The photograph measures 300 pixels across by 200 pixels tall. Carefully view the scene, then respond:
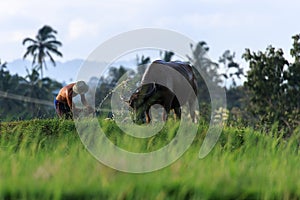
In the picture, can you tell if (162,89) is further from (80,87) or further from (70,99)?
(70,99)

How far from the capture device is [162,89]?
10938 mm

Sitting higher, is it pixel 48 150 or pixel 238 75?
pixel 238 75

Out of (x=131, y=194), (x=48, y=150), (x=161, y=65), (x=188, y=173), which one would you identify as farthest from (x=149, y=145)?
(x=161, y=65)

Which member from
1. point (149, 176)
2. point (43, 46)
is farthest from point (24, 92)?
point (149, 176)

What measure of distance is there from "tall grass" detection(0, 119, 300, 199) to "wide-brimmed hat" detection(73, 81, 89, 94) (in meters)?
3.17

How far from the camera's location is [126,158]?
657 centimetres

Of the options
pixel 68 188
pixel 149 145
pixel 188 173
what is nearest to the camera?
pixel 68 188

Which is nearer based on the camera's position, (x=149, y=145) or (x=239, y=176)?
(x=239, y=176)

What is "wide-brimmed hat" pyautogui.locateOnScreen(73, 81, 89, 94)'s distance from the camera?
11086mm

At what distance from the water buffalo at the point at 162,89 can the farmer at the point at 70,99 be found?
3.67ft

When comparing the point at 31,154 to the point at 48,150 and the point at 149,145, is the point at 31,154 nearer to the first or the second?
the point at 48,150

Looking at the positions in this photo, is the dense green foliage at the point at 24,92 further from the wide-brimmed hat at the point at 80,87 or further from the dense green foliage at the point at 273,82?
the wide-brimmed hat at the point at 80,87

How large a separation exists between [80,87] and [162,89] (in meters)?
1.42

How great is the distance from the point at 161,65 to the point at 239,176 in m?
5.10
